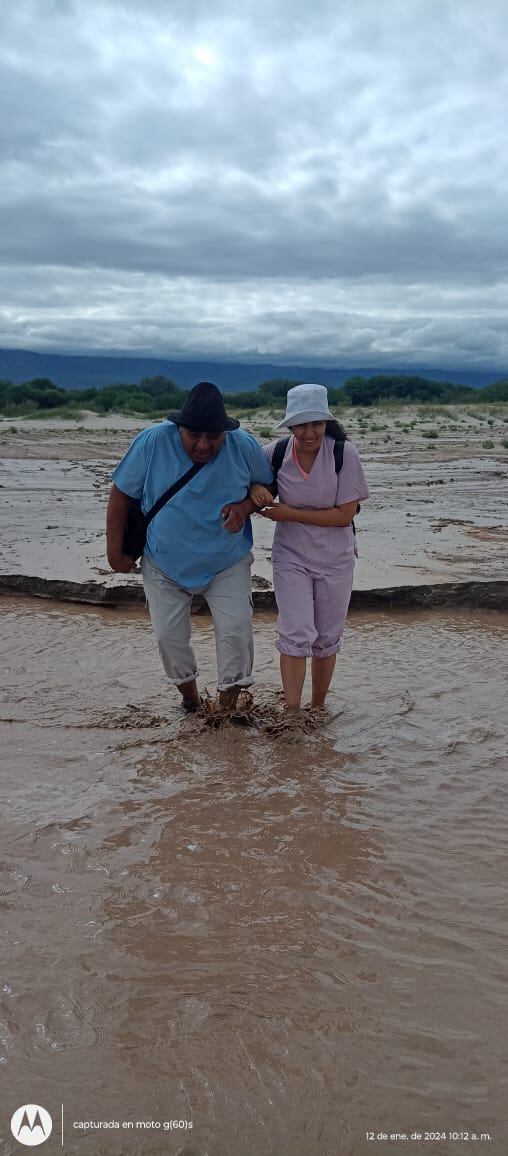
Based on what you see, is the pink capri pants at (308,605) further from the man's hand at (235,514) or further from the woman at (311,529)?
the man's hand at (235,514)

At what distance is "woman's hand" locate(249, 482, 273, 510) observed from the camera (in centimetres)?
403

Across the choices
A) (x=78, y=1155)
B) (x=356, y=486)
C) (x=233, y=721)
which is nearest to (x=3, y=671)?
(x=233, y=721)

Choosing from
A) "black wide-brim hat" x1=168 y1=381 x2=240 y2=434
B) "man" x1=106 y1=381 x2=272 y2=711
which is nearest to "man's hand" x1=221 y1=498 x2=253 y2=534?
"man" x1=106 y1=381 x2=272 y2=711

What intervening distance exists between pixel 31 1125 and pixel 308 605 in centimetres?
259

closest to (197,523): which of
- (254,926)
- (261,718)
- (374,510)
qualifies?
(261,718)

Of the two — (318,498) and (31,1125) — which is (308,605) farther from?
(31,1125)

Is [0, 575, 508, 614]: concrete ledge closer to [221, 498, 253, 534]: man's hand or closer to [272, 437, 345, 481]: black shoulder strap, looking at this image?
[272, 437, 345, 481]: black shoulder strap

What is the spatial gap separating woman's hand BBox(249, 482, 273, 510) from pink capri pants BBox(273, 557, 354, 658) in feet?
1.28

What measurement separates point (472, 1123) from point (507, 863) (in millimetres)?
1189

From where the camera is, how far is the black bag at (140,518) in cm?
402

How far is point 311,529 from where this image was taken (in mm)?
4238

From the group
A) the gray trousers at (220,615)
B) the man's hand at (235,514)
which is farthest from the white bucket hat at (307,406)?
the gray trousers at (220,615)

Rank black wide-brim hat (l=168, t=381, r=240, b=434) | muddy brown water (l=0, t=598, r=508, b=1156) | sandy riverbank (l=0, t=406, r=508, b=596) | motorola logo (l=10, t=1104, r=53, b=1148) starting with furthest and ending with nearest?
sandy riverbank (l=0, t=406, r=508, b=596)
black wide-brim hat (l=168, t=381, r=240, b=434)
muddy brown water (l=0, t=598, r=508, b=1156)
motorola logo (l=10, t=1104, r=53, b=1148)

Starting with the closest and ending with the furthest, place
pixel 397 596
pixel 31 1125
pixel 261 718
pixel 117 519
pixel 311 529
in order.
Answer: pixel 31 1125
pixel 117 519
pixel 311 529
pixel 261 718
pixel 397 596
